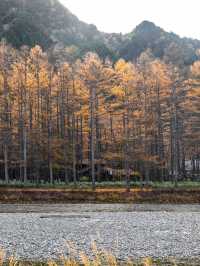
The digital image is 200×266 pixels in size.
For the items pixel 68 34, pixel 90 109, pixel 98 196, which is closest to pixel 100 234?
pixel 98 196

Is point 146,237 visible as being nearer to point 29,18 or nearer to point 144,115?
point 144,115

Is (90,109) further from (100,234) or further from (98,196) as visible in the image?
(100,234)

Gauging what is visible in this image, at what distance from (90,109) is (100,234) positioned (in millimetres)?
22300

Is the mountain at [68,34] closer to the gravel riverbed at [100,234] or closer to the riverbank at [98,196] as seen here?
the riverbank at [98,196]

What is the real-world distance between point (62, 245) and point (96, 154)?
96.5 feet

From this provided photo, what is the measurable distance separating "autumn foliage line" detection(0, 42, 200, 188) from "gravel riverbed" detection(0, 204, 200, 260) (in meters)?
13.1

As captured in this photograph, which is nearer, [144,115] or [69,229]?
[69,229]

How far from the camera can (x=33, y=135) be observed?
4178 centimetres

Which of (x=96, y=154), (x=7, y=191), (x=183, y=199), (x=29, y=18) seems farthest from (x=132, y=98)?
(x=29, y=18)

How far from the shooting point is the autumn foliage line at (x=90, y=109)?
3972cm

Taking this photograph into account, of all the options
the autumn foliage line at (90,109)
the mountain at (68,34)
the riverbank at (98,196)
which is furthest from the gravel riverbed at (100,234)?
the mountain at (68,34)

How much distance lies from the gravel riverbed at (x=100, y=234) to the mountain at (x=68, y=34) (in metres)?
82.7

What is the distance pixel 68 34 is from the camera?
408ft

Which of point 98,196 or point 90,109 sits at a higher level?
point 90,109
